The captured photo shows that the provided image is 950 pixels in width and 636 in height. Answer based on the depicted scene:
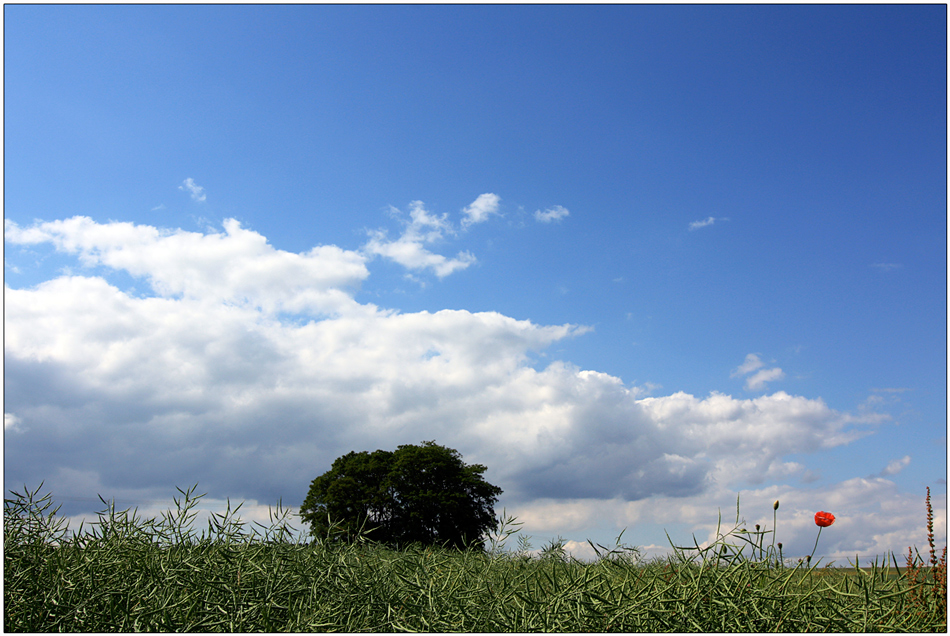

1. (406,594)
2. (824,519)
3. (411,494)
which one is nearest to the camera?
(406,594)

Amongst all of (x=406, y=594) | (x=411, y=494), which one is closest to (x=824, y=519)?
(x=406, y=594)

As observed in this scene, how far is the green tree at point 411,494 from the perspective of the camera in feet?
102

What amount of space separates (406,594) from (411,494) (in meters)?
29.0

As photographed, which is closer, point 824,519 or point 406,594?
point 406,594

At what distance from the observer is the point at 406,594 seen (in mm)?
Answer: 3664

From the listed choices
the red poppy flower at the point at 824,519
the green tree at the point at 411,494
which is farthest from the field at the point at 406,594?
the green tree at the point at 411,494

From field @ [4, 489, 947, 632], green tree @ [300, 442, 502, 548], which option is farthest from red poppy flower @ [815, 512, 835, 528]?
green tree @ [300, 442, 502, 548]

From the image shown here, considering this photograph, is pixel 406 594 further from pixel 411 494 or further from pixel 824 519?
pixel 411 494

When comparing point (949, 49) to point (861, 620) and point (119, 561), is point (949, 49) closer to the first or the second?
point (861, 620)

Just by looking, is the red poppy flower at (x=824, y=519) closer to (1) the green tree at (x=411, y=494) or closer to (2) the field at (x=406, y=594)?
(2) the field at (x=406, y=594)

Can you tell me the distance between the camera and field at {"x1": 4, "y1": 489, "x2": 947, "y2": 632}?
10.4 ft

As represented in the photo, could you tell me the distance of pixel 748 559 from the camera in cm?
352

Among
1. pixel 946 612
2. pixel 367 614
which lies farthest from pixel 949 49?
pixel 367 614

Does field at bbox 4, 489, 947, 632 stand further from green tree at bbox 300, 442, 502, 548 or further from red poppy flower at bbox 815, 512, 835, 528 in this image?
green tree at bbox 300, 442, 502, 548
